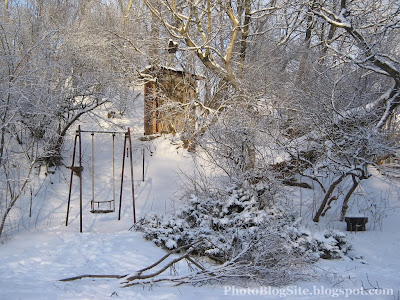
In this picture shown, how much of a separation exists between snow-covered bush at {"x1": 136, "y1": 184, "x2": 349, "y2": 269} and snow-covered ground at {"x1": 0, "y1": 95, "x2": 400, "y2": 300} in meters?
0.31

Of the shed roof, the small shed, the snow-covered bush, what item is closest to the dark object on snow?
the snow-covered bush

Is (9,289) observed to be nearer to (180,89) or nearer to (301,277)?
(301,277)

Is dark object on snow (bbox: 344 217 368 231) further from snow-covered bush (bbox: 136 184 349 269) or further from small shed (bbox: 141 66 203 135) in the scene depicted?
small shed (bbox: 141 66 203 135)

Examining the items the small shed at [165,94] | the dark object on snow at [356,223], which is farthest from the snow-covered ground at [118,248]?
the small shed at [165,94]

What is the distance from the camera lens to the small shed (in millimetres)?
13336

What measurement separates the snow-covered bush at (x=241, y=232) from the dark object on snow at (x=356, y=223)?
123 centimetres

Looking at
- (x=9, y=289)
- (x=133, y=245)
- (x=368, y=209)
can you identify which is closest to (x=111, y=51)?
(x=133, y=245)

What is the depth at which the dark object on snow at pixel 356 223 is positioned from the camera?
8156 millimetres

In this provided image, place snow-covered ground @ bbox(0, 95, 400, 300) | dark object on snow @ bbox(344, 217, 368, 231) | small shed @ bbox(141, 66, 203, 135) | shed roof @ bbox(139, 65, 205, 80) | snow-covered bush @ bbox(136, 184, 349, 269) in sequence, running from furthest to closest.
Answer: shed roof @ bbox(139, 65, 205, 80)
small shed @ bbox(141, 66, 203, 135)
dark object on snow @ bbox(344, 217, 368, 231)
snow-covered bush @ bbox(136, 184, 349, 269)
snow-covered ground @ bbox(0, 95, 400, 300)

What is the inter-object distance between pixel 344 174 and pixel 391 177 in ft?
3.44

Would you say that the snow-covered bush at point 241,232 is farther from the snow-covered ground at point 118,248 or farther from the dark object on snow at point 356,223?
the dark object on snow at point 356,223

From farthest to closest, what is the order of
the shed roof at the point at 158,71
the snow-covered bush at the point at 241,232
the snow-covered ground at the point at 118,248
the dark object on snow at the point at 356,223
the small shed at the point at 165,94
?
the shed roof at the point at 158,71, the small shed at the point at 165,94, the dark object on snow at the point at 356,223, the snow-covered bush at the point at 241,232, the snow-covered ground at the point at 118,248

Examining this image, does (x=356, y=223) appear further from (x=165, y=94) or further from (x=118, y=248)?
(x=165, y=94)

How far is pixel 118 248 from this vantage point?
6.80 m
